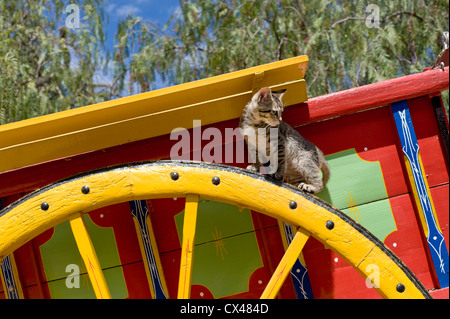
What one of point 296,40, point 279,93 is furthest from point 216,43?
point 279,93

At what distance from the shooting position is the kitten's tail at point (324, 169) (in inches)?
87.8

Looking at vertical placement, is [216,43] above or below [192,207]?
above

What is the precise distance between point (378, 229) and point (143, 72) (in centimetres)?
459

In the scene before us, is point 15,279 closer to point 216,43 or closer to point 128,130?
point 128,130

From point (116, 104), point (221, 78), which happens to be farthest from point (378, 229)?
point (116, 104)

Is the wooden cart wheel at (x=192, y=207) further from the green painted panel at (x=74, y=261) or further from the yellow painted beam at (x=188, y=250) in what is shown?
the green painted panel at (x=74, y=261)

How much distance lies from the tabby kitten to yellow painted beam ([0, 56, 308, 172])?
75 mm

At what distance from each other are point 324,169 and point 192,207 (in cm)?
76

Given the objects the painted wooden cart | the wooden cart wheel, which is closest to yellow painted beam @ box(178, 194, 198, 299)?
the wooden cart wheel

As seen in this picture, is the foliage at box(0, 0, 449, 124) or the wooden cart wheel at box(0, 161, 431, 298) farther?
the foliage at box(0, 0, 449, 124)

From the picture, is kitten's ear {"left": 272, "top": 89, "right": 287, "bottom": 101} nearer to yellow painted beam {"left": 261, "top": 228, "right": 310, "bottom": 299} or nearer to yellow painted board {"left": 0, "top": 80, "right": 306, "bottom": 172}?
yellow painted board {"left": 0, "top": 80, "right": 306, "bottom": 172}

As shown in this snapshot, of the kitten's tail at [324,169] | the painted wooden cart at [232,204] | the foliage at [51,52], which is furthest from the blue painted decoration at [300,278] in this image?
the foliage at [51,52]

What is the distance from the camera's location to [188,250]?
6.08 ft

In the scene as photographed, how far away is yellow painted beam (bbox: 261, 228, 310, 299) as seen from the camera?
71.8 inches
